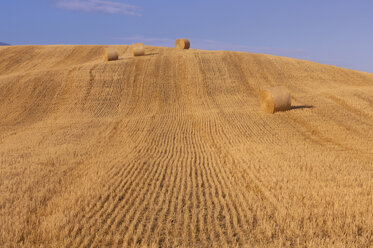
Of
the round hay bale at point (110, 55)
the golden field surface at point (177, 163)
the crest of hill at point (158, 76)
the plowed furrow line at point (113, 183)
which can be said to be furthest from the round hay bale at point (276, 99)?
the round hay bale at point (110, 55)

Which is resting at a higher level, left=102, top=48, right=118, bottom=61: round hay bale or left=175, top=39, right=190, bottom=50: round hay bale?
left=175, top=39, right=190, bottom=50: round hay bale

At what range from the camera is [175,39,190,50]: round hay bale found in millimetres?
37188

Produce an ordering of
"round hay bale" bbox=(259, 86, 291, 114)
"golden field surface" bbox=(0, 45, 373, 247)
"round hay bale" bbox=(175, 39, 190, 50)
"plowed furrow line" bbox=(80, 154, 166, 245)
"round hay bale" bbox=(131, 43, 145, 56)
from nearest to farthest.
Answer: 1. "golden field surface" bbox=(0, 45, 373, 247)
2. "plowed furrow line" bbox=(80, 154, 166, 245)
3. "round hay bale" bbox=(259, 86, 291, 114)
4. "round hay bale" bbox=(131, 43, 145, 56)
5. "round hay bale" bbox=(175, 39, 190, 50)

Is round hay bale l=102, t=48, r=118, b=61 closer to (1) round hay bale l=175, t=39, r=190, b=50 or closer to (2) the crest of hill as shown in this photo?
(2) the crest of hill

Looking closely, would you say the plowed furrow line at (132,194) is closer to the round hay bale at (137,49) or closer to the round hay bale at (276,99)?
the round hay bale at (276,99)

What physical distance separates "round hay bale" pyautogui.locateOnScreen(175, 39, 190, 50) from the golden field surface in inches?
408

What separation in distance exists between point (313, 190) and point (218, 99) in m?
17.1

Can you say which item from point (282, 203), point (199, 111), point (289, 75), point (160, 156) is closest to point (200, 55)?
point (289, 75)

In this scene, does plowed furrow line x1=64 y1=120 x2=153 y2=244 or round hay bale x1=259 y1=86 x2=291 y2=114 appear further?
round hay bale x1=259 y1=86 x2=291 y2=114

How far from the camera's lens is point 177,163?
34.5 feet

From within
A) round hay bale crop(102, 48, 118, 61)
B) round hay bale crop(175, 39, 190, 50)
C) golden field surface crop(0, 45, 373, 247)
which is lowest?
golden field surface crop(0, 45, 373, 247)

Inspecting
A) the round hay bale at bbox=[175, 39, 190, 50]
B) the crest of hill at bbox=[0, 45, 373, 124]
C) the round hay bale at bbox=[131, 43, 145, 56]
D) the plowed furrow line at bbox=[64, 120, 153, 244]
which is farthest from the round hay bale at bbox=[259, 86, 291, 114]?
the round hay bale at bbox=[175, 39, 190, 50]

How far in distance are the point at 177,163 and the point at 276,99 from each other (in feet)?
33.9

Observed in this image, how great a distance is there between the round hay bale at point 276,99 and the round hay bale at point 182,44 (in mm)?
19777
